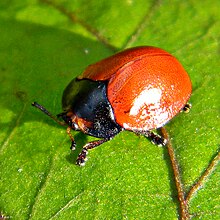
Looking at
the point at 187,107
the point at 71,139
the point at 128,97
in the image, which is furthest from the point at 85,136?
the point at 187,107

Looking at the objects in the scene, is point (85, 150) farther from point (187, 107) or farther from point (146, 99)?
point (187, 107)

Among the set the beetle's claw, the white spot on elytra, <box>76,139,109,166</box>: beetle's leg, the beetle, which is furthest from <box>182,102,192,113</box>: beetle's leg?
the beetle's claw

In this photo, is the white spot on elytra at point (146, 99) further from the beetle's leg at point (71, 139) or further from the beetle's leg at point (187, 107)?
Answer: the beetle's leg at point (71, 139)

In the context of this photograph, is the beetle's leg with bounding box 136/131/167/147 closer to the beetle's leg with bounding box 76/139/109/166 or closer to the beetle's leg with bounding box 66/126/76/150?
the beetle's leg with bounding box 76/139/109/166

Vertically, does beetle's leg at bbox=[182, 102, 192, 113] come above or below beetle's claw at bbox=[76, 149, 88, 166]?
above

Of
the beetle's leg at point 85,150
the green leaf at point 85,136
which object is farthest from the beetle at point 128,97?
the green leaf at point 85,136
